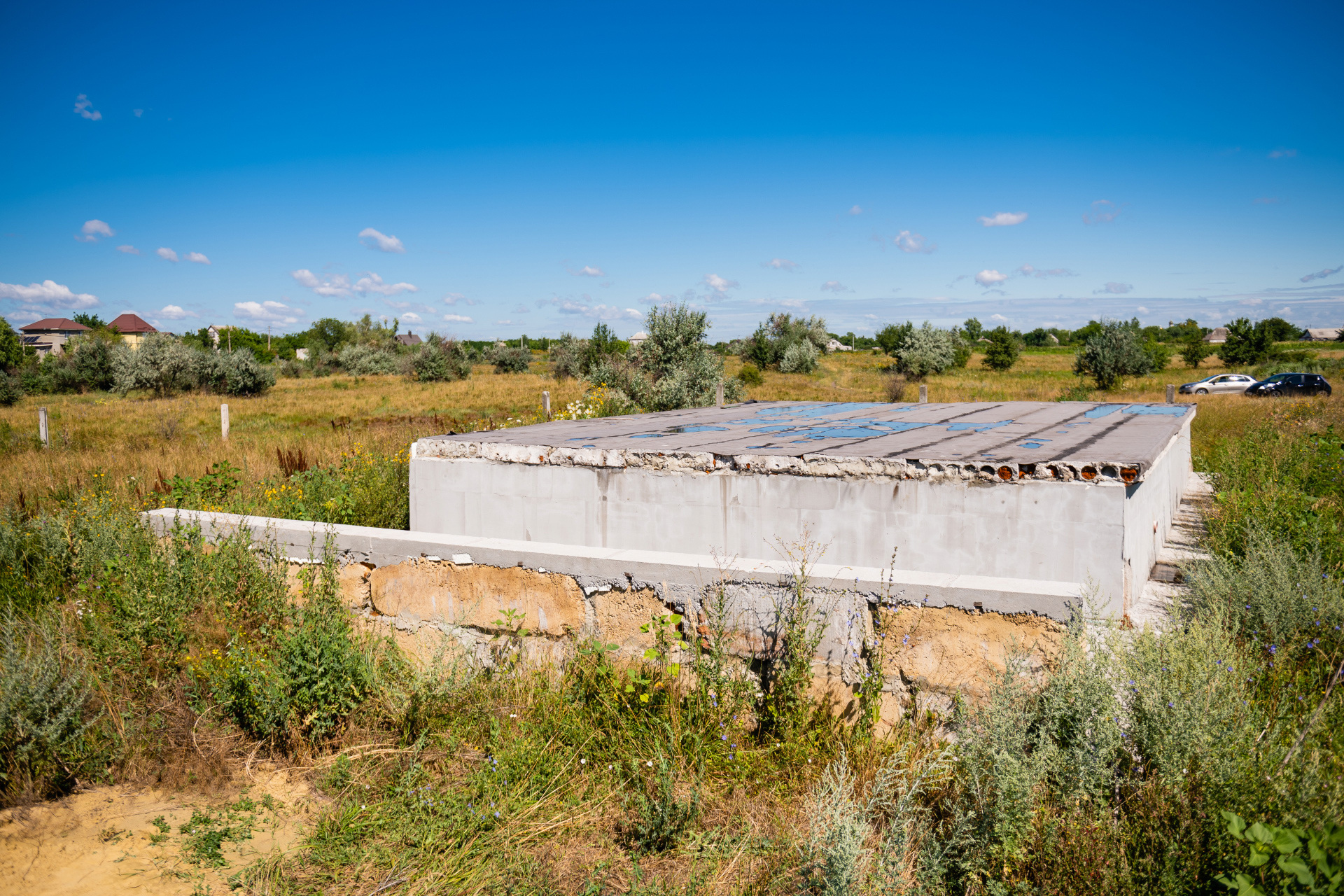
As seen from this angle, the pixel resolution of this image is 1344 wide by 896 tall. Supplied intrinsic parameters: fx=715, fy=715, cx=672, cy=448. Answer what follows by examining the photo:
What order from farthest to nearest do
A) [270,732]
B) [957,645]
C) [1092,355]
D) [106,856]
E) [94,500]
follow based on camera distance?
[1092,355]
[94,500]
[270,732]
[957,645]
[106,856]

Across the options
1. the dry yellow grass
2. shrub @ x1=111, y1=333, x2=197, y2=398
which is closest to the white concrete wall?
the dry yellow grass

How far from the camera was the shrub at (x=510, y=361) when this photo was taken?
169ft

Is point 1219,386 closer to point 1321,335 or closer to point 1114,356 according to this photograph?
point 1114,356

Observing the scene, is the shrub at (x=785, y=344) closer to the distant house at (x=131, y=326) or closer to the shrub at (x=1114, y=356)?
the shrub at (x=1114, y=356)

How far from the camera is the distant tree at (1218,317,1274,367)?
46.0 meters

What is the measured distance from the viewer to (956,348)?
5206cm

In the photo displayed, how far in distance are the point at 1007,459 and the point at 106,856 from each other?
4.25 meters

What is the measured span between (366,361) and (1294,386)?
51.4 m

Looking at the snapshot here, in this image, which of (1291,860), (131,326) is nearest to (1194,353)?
(1291,860)

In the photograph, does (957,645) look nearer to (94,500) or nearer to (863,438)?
(863,438)

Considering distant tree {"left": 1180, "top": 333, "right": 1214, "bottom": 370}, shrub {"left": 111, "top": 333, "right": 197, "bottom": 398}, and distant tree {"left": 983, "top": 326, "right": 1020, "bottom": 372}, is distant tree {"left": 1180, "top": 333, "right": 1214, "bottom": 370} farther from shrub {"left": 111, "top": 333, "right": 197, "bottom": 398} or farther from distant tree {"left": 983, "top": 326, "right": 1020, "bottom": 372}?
shrub {"left": 111, "top": 333, "right": 197, "bottom": 398}

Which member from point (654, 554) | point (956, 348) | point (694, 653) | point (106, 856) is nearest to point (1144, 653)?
point (694, 653)

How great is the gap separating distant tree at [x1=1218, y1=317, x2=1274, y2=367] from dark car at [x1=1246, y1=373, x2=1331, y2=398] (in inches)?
715

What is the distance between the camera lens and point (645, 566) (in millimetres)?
3637
